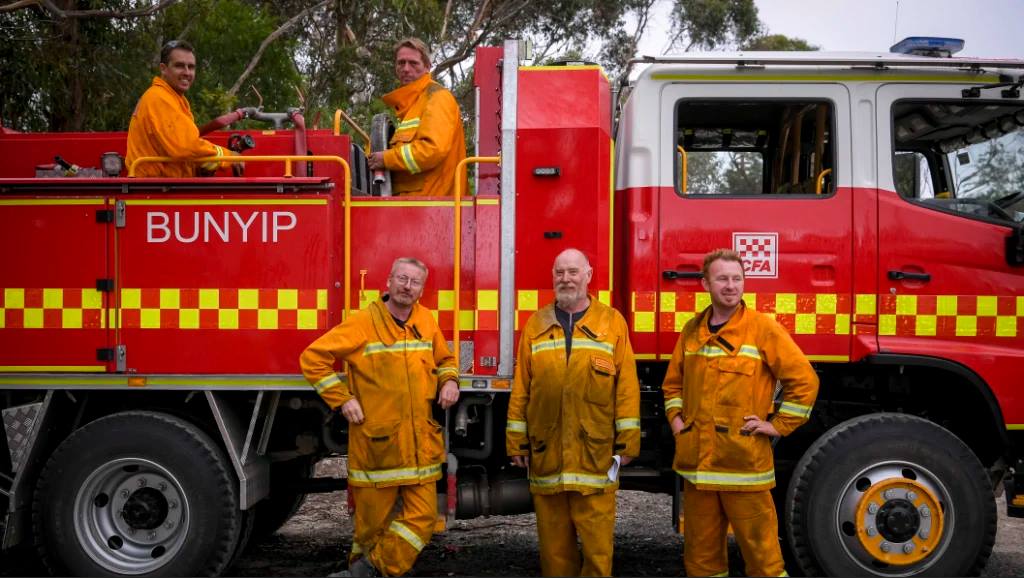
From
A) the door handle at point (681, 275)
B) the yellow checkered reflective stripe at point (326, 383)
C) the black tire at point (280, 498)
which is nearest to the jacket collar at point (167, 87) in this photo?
the yellow checkered reflective stripe at point (326, 383)

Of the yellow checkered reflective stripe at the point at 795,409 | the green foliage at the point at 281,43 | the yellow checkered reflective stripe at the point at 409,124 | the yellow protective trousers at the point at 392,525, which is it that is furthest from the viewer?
the green foliage at the point at 281,43

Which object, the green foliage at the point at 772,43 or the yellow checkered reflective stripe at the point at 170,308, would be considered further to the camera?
the green foliage at the point at 772,43

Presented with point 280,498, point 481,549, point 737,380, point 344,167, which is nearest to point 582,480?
point 737,380

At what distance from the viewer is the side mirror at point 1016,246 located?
4715mm

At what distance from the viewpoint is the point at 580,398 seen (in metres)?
4.50

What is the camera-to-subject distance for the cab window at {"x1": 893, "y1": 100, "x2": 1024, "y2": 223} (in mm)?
4910

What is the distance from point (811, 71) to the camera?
486 cm

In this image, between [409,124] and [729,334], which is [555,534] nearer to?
[729,334]

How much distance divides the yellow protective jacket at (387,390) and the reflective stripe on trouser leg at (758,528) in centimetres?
151

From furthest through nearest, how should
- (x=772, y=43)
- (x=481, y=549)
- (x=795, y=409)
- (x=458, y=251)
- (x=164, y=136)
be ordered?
(x=772, y=43) → (x=481, y=549) → (x=164, y=136) → (x=458, y=251) → (x=795, y=409)

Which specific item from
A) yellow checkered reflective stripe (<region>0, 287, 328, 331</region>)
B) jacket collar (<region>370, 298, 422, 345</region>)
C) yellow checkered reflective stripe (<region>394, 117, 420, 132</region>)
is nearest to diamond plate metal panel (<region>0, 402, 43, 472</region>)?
yellow checkered reflective stripe (<region>0, 287, 328, 331</region>)

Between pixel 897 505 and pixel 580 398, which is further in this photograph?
pixel 897 505

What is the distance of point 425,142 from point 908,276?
8.65 feet

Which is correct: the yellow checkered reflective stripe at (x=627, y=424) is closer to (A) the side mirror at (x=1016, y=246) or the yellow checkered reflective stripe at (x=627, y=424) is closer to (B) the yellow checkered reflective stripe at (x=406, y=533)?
(B) the yellow checkered reflective stripe at (x=406, y=533)
